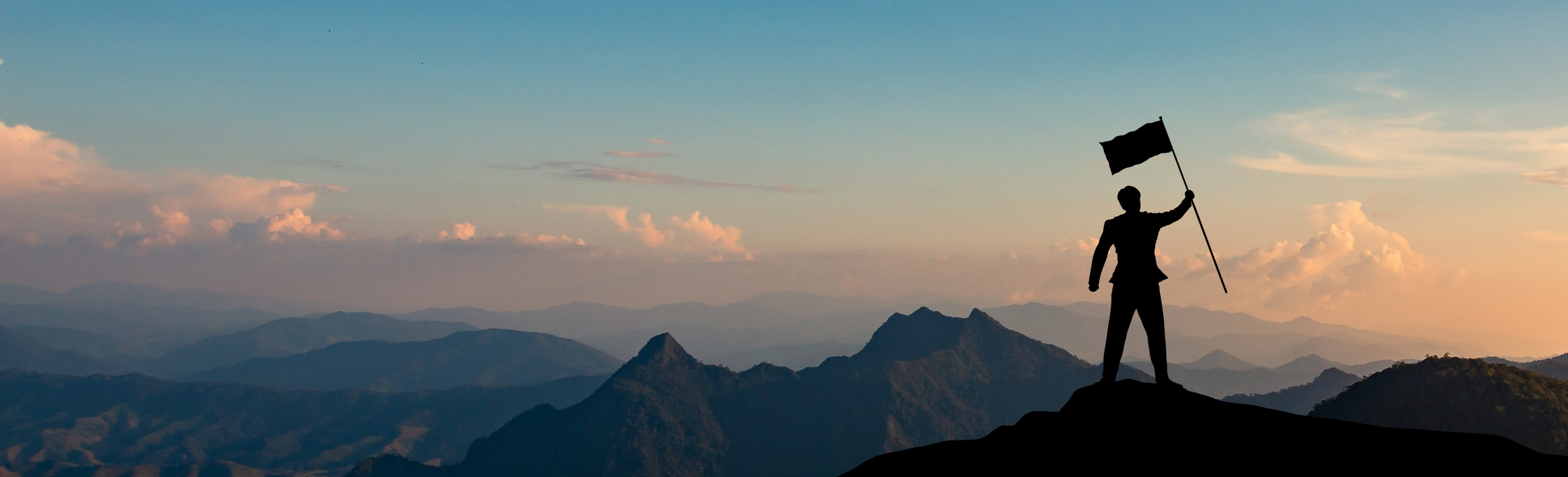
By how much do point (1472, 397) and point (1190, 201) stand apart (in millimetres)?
92869

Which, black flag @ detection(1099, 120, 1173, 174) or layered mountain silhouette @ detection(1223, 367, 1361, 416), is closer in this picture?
black flag @ detection(1099, 120, 1173, 174)

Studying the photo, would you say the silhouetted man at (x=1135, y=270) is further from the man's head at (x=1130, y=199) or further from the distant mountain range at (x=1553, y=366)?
the distant mountain range at (x=1553, y=366)

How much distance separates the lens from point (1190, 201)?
58.0ft

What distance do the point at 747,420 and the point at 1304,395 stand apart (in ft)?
359

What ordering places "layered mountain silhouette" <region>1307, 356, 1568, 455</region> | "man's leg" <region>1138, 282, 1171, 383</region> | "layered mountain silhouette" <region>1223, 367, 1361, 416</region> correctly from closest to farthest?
"man's leg" <region>1138, 282, 1171, 383</region> < "layered mountain silhouette" <region>1307, 356, 1568, 455</region> < "layered mountain silhouette" <region>1223, 367, 1361, 416</region>

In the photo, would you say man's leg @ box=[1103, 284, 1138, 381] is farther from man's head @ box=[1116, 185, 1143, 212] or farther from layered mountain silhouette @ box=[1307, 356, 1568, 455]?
layered mountain silhouette @ box=[1307, 356, 1568, 455]

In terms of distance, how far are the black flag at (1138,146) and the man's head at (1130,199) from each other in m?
1.67

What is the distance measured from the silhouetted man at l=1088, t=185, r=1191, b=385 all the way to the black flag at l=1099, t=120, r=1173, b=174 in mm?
1499

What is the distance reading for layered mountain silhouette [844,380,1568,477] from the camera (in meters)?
14.1

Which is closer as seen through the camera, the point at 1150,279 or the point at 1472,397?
the point at 1150,279

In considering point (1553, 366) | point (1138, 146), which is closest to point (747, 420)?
point (1553, 366)

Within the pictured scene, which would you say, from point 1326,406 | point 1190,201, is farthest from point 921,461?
point 1326,406

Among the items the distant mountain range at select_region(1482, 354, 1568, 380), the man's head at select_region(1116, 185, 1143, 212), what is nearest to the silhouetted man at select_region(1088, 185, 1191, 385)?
the man's head at select_region(1116, 185, 1143, 212)

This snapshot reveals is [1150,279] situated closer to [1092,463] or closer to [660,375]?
[1092,463]
